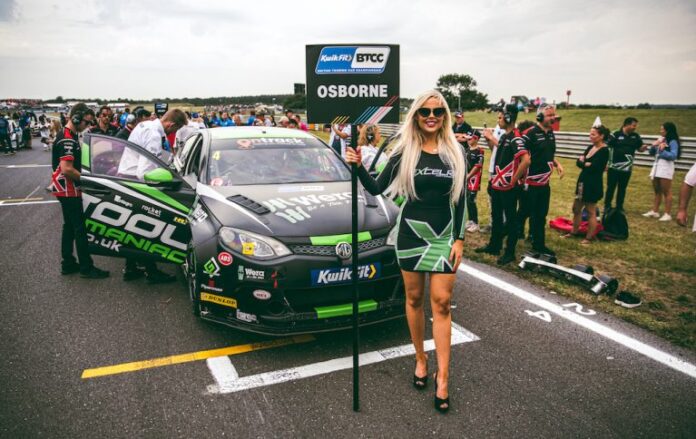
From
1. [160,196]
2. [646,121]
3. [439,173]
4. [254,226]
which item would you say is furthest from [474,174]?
[646,121]

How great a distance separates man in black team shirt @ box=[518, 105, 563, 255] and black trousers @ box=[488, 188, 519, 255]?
11.1 inches

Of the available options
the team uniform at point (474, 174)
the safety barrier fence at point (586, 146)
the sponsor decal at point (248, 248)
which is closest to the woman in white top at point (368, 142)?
the team uniform at point (474, 174)

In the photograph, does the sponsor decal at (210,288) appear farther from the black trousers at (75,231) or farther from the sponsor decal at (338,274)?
the black trousers at (75,231)

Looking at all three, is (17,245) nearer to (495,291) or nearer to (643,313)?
(495,291)

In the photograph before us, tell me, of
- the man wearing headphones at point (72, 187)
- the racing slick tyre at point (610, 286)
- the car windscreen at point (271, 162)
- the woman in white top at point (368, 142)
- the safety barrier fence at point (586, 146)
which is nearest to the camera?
the car windscreen at point (271, 162)

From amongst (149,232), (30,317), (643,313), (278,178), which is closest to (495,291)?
(643,313)

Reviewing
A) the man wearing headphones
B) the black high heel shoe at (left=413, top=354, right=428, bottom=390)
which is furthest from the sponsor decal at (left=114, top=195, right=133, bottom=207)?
the black high heel shoe at (left=413, top=354, right=428, bottom=390)

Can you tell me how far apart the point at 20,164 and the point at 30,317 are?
15.4 meters

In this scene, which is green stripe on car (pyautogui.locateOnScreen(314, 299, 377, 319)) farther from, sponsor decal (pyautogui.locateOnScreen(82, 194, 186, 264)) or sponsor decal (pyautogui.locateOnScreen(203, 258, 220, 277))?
sponsor decal (pyautogui.locateOnScreen(82, 194, 186, 264))

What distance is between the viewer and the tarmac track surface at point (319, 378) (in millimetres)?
2500

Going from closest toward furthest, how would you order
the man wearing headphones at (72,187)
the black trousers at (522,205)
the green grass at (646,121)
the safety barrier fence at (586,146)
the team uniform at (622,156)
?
the man wearing headphones at (72,187) → the black trousers at (522,205) → the team uniform at (622,156) → the safety barrier fence at (586,146) → the green grass at (646,121)

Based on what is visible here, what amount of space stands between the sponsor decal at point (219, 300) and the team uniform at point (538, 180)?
163 inches

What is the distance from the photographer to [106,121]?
29.7 ft

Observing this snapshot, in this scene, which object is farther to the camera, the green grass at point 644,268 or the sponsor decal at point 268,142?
the sponsor decal at point 268,142
